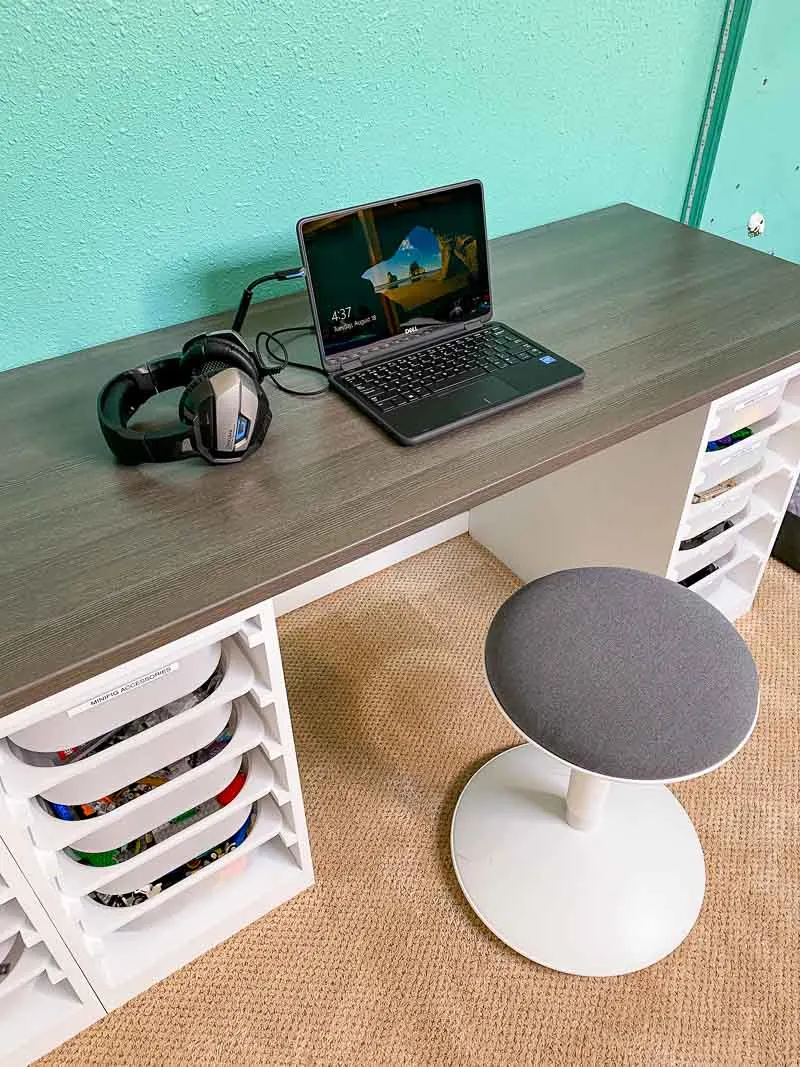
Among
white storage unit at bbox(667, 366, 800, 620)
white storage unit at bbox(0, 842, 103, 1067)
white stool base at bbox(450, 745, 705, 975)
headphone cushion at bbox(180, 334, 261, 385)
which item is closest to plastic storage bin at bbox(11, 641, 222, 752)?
white storage unit at bbox(0, 842, 103, 1067)

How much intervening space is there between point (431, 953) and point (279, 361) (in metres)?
0.93

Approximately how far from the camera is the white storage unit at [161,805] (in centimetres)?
87

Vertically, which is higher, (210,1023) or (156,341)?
(156,341)

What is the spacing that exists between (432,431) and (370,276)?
0.26 m

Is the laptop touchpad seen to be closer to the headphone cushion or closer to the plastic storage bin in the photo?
the headphone cushion

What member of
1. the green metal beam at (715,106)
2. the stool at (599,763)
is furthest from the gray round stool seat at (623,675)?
the green metal beam at (715,106)

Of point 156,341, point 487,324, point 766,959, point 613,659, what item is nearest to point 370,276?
point 487,324

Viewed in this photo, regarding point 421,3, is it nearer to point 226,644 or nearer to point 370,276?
point 370,276

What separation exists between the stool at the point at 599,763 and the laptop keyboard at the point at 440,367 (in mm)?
316

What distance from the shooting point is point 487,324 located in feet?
4.09

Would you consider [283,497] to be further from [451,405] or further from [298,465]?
[451,405]

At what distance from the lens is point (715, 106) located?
64.2 inches

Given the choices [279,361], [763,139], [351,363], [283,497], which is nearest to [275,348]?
[279,361]

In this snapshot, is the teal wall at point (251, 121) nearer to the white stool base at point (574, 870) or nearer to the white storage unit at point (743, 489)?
the white storage unit at point (743, 489)
